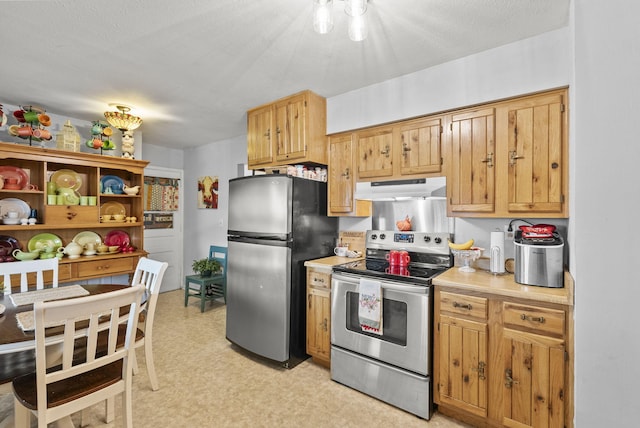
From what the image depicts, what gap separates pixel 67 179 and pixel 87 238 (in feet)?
2.41

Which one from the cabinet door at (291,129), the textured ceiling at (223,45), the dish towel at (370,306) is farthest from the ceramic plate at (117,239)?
the dish towel at (370,306)

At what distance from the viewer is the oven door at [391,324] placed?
204 cm

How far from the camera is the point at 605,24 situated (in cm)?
49

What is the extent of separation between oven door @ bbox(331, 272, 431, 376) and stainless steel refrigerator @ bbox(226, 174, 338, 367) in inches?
16.9

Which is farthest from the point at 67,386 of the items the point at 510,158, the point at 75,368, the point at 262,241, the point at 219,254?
the point at 219,254

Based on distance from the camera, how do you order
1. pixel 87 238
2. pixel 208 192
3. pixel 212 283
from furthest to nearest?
pixel 208 192
pixel 212 283
pixel 87 238

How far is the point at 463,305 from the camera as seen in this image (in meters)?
1.95

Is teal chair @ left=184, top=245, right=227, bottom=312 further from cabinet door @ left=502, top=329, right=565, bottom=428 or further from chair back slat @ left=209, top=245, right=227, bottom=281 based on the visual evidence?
cabinet door @ left=502, top=329, right=565, bottom=428

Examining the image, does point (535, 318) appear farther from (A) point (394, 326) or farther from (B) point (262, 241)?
(B) point (262, 241)

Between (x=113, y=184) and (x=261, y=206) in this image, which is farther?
(x=113, y=184)

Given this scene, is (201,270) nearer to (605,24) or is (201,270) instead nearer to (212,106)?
(212,106)

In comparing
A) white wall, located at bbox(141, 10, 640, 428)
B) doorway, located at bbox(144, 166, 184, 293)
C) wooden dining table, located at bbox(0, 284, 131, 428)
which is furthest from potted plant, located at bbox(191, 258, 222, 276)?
white wall, located at bbox(141, 10, 640, 428)

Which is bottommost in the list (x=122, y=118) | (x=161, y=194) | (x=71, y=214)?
(x=71, y=214)

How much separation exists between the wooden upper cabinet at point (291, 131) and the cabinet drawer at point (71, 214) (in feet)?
6.82
